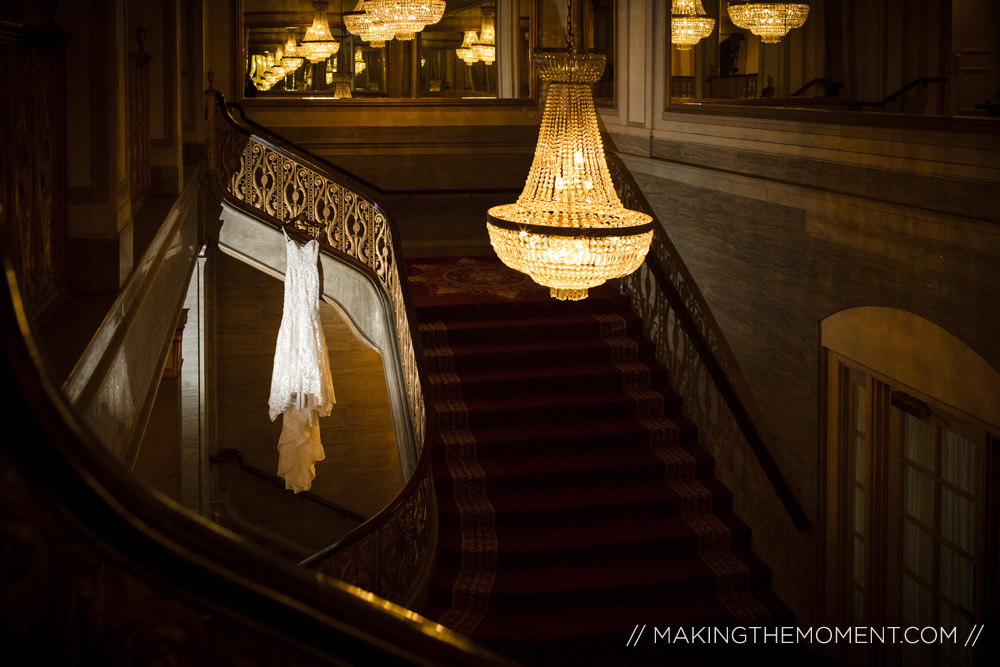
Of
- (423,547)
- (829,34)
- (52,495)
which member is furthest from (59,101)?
(829,34)

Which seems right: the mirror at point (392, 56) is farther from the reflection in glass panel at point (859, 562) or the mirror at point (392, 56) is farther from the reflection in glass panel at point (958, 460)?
the reflection in glass panel at point (958, 460)

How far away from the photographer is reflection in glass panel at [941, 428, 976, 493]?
5.12 m

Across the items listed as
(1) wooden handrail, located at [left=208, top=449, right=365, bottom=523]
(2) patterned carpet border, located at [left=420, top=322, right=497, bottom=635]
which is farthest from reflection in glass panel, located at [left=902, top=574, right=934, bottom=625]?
(1) wooden handrail, located at [left=208, top=449, right=365, bottom=523]

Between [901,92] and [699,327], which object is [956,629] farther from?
[699,327]

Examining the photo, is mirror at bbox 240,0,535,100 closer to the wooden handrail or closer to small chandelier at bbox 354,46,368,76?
small chandelier at bbox 354,46,368,76

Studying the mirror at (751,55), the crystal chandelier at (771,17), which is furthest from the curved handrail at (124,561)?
the crystal chandelier at (771,17)

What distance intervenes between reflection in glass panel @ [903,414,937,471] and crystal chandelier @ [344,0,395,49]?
22.2 ft

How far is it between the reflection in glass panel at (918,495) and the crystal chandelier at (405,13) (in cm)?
648

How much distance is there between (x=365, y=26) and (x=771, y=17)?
532 centimetres

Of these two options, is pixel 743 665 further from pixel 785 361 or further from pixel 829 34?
pixel 829 34

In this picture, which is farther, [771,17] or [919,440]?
[771,17]

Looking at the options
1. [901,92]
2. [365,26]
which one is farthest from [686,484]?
[365,26]

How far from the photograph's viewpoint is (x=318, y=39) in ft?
38.6

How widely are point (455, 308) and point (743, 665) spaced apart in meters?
4.31
